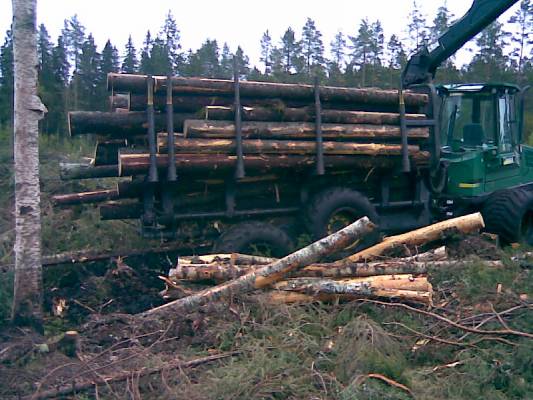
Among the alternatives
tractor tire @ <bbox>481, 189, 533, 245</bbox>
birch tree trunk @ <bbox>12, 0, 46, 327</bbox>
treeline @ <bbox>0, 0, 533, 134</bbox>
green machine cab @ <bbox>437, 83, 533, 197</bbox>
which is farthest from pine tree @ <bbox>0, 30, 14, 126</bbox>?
birch tree trunk @ <bbox>12, 0, 46, 327</bbox>

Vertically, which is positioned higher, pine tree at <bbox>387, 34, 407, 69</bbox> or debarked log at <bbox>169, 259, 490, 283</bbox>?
pine tree at <bbox>387, 34, 407, 69</bbox>

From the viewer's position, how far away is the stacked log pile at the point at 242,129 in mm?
8906

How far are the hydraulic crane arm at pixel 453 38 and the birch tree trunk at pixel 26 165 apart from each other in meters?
6.91

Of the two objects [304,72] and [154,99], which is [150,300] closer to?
[154,99]

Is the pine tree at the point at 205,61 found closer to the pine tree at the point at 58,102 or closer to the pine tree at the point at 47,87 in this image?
the pine tree at the point at 58,102

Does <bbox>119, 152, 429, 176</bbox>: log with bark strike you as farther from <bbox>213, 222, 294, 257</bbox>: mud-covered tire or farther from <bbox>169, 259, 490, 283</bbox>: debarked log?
<bbox>169, 259, 490, 283</bbox>: debarked log

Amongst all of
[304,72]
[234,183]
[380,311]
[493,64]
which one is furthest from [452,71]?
[380,311]

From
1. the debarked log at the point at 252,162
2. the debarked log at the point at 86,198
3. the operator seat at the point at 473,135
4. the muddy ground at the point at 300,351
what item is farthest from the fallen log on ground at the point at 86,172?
the operator seat at the point at 473,135

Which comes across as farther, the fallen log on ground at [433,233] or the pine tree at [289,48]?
the pine tree at [289,48]

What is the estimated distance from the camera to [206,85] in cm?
917

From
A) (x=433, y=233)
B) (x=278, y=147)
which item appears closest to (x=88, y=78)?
(x=278, y=147)

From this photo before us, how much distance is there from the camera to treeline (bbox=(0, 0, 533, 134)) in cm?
3186

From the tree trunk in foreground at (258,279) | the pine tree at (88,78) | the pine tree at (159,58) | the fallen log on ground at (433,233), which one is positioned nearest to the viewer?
the tree trunk in foreground at (258,279)

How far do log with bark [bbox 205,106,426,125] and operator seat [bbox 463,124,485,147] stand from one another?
142 centimetres
